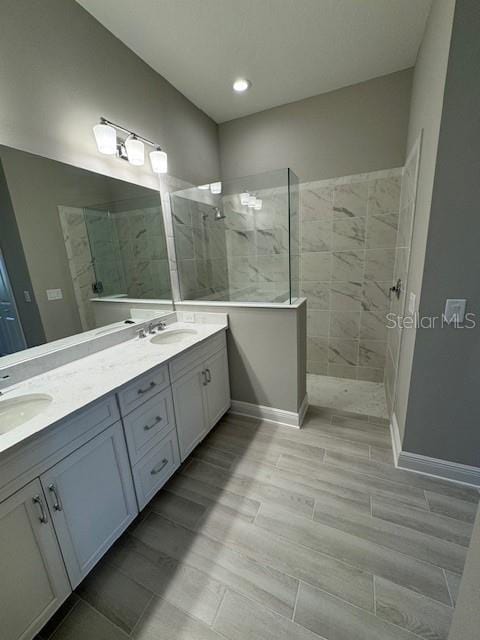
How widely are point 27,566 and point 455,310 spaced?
219 centimetres

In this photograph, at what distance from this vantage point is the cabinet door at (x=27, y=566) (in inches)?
34.4

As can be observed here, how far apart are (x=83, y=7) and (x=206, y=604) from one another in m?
3.24

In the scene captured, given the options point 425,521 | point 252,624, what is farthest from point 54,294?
point 425,521

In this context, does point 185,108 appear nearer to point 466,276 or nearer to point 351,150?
point 351,150

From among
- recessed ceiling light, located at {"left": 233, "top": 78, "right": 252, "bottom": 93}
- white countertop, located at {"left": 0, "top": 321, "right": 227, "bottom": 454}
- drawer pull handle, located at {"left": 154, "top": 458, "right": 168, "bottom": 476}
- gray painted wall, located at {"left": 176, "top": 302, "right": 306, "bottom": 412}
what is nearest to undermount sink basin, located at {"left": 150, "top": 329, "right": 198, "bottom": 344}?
white countertop, located at {"left": 0, "top": 321, "right": 227, "bottom": 454}

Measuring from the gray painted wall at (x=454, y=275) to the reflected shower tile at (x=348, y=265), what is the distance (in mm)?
1310

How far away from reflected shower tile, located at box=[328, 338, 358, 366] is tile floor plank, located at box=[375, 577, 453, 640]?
202 cm

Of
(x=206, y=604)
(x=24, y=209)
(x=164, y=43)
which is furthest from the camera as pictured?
(x=164, y=43)

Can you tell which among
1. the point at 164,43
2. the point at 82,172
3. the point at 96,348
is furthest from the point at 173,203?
the point at 96,348

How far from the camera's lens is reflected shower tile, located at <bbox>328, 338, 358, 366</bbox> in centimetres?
291

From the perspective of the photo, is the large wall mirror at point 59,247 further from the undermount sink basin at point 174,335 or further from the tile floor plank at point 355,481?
the tile floor plank at point 355,481

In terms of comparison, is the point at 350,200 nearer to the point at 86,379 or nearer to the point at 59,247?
the point at 59,247

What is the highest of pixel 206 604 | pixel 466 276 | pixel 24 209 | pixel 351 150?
pixel 351 150

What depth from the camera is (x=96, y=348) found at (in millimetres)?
1738
